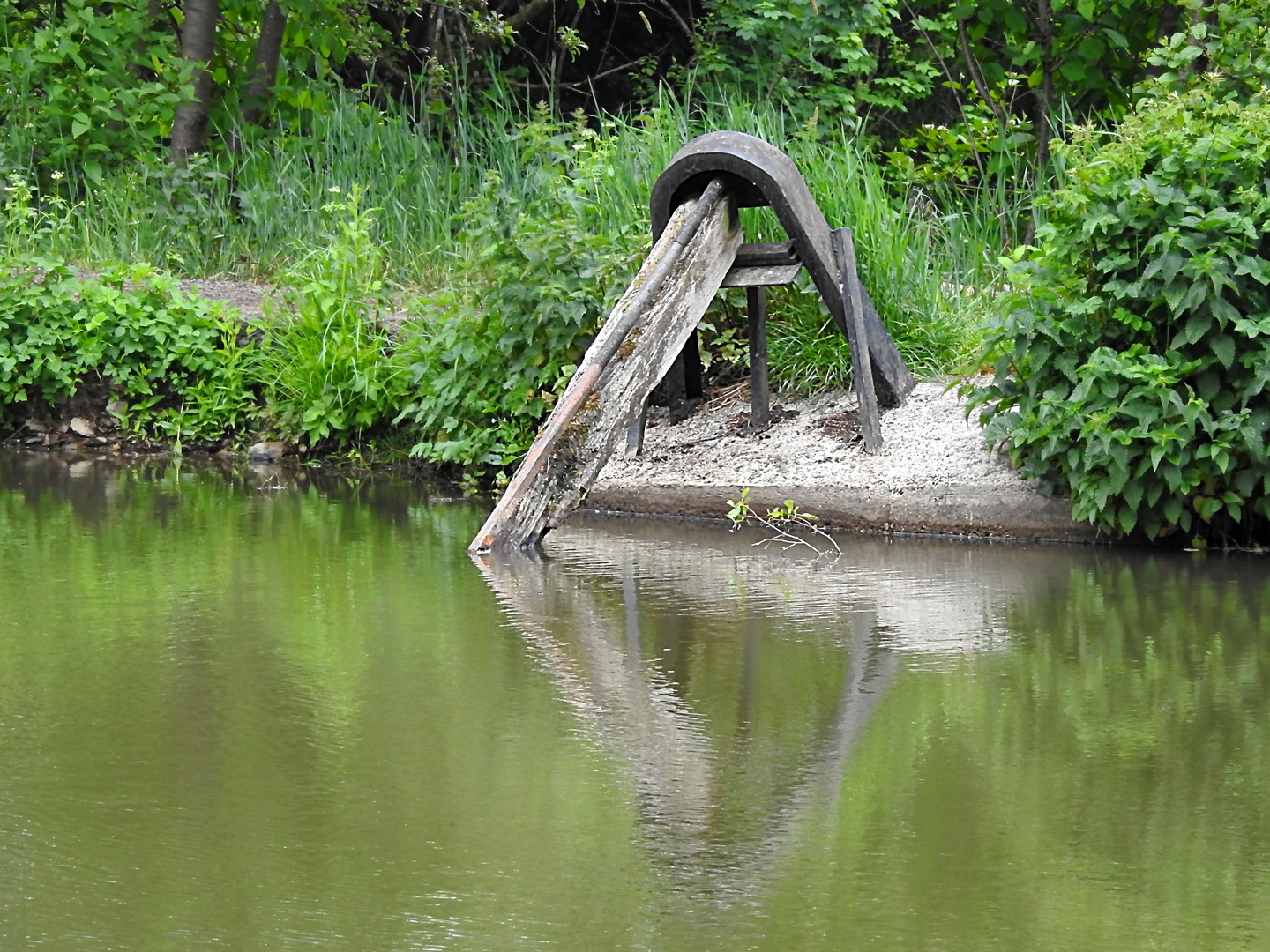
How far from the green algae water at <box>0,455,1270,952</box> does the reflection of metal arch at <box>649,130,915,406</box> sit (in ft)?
5.00

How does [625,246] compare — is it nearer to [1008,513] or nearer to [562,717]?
[1008,513]

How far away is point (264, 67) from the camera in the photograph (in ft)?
44.1

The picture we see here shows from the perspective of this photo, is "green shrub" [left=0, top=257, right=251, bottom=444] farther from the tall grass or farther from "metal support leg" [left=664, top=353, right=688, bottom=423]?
"metal support leg" [left=664, top=353, right=688, bottom=423]

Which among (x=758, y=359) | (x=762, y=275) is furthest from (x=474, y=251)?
(x=762, y=275)

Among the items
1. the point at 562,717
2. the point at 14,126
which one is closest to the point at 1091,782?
the point at 562,717

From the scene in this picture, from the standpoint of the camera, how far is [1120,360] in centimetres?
644

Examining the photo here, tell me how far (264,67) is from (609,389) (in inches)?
320

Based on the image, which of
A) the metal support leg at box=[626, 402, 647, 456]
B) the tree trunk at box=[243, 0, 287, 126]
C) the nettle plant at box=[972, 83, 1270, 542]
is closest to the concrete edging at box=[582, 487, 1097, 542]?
the nettle plant at box=[972, 83, 1270, 542]

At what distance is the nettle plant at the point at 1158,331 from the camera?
6285 mm

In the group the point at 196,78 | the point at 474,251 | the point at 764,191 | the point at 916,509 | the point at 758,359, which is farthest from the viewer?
the point at 196,78

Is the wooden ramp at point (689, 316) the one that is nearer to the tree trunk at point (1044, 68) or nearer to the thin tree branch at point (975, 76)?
the tree trunk at point (1044, 68)

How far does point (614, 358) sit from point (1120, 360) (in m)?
2.05

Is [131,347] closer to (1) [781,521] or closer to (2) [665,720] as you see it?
(1) [781,521]

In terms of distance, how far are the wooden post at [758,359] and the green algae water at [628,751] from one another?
1468mm
